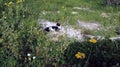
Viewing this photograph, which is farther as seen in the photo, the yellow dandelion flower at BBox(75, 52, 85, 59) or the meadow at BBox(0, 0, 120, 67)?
the meadow at BBox(0, 0, 120, 67)

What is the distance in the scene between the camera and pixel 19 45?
6.30 m

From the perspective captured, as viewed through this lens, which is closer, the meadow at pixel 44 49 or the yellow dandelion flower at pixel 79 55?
the yellow dandelion flower at pixel 79 55

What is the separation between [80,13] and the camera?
29.5 ft

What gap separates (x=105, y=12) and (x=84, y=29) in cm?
147

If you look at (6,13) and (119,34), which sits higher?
(6,13)

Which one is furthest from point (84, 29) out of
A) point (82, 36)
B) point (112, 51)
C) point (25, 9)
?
point (112, 51)

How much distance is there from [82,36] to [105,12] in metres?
2.04

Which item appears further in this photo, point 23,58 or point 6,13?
point 6,13

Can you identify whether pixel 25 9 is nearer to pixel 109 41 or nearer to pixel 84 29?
pixel 84 29

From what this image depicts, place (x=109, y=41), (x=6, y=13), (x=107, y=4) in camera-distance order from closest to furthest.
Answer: (x=109, y=41)
(x=6, y=13)
(x=107, y=4)

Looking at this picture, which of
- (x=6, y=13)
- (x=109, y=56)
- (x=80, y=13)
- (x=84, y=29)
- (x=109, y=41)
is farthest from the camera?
(x=80, y=13)

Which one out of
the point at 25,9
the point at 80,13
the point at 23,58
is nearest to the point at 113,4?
the point at 80,13

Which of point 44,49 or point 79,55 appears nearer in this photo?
point 79,55

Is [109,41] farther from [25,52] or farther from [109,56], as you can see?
[25,52]
